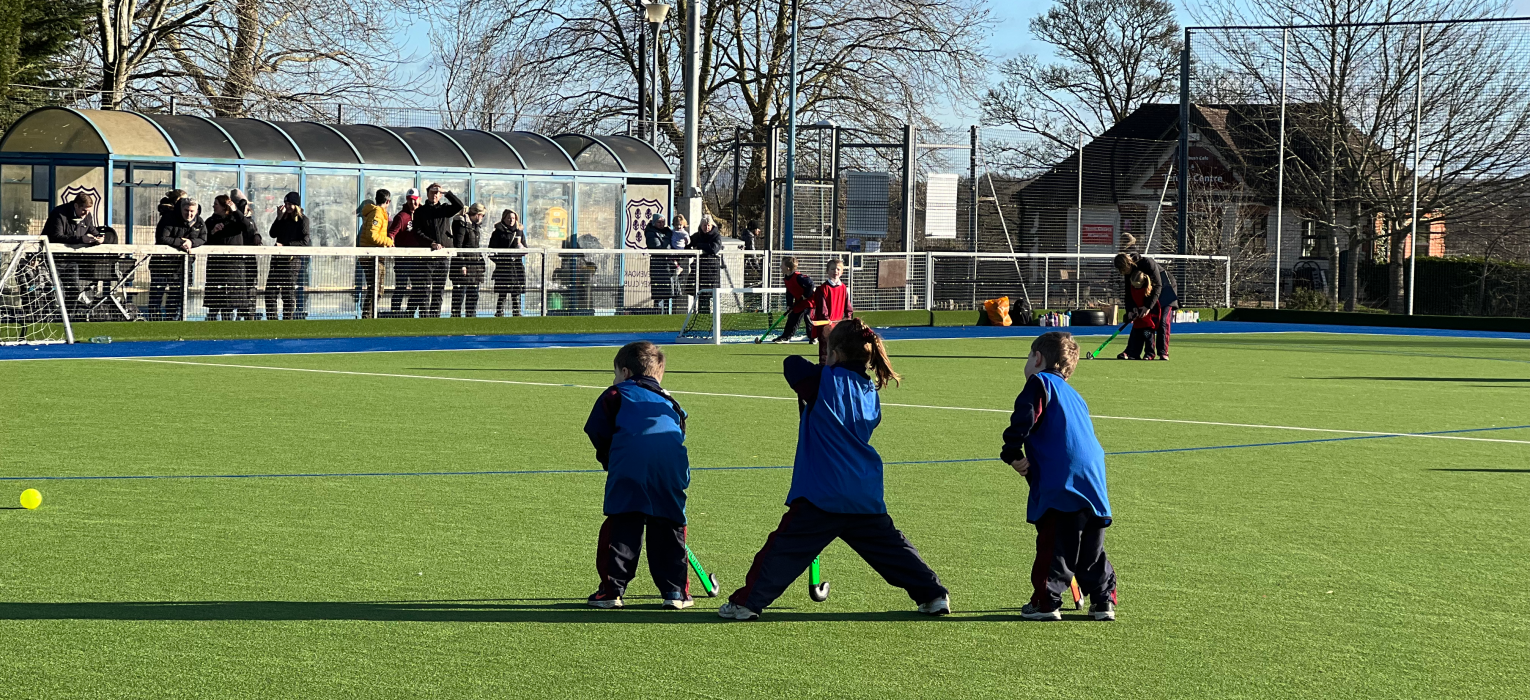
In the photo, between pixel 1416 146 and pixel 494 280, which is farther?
pixel 1416 146

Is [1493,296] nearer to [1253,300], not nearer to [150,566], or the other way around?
[1253,300]

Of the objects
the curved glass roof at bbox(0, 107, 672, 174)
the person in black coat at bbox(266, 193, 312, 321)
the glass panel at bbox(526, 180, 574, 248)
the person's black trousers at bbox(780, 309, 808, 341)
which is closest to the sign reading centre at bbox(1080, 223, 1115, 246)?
the curved glass roof at bbox(0, 107, 672, 174)

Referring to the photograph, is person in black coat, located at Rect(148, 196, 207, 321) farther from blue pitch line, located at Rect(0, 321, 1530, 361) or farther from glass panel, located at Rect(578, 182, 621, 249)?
glass panel, located at Rect(578, 182, 621, 249)

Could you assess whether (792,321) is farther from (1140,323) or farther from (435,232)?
(435,232)

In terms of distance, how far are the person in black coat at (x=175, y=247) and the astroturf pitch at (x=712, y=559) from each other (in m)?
8.06

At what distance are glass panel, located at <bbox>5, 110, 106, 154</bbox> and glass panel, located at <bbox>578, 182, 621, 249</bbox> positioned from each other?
8.52 m

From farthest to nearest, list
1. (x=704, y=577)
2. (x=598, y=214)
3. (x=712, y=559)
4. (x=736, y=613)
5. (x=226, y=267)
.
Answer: (x=598, y=214) < (x=226, y=267) < (x=712, y=559) < (x=704, y=577) < (x=736, y=613)

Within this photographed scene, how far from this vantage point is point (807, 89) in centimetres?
4669

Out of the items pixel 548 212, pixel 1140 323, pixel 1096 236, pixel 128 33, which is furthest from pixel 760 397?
pixel 1096 236

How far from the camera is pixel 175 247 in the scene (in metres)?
23.5

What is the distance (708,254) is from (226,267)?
807 cm

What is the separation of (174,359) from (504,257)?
295 inches

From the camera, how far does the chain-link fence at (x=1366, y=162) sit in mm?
36750

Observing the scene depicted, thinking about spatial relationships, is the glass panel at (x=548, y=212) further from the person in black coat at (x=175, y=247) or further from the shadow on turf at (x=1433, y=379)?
the shadow on turf at (x=1433, y=379)
